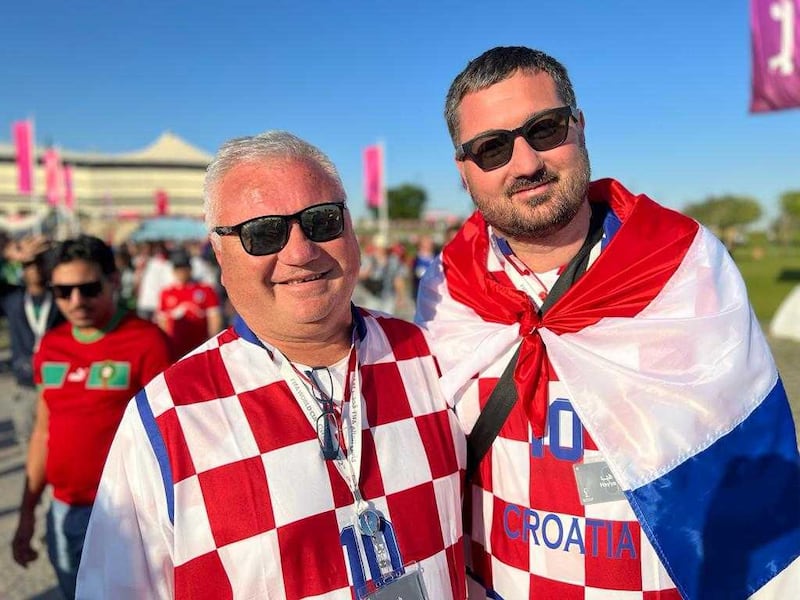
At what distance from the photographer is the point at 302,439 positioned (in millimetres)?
1500

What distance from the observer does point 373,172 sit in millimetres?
17906

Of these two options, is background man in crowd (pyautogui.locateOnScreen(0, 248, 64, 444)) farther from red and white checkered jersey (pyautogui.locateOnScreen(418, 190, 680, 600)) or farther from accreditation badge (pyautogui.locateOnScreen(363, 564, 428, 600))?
accreditation badge (pyautogui.locateOnScreen(363, 564, 428, 600))

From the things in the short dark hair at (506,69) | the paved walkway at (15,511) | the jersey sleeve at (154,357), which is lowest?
the paved walkway at (15,511)

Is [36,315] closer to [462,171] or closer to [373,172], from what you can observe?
[462,171]

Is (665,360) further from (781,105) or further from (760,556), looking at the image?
(781,105)

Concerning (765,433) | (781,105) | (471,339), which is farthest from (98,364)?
(781,105)

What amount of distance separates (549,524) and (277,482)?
2.45 feet

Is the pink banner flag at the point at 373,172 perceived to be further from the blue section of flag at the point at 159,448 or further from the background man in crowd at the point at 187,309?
the blue section of flag at the point at 159,448

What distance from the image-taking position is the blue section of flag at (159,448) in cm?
140

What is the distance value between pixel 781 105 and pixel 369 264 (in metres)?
8.00

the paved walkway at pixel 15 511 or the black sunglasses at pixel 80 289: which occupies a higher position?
the black sunglasses at pixel 80 289

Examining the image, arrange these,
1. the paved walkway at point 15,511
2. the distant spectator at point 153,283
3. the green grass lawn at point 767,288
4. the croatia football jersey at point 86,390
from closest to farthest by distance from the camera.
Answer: the croatia football jersey at point 86,390 < the paved walkway at point 15,511 < the distant spectator at point 153,283 < the green grass lawn at point 767,288

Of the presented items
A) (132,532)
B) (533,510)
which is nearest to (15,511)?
(132,532)

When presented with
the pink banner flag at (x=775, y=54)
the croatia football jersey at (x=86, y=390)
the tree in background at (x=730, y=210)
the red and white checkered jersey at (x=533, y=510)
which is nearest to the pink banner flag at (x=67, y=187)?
the pink banner flag at (x=775, y=54)
